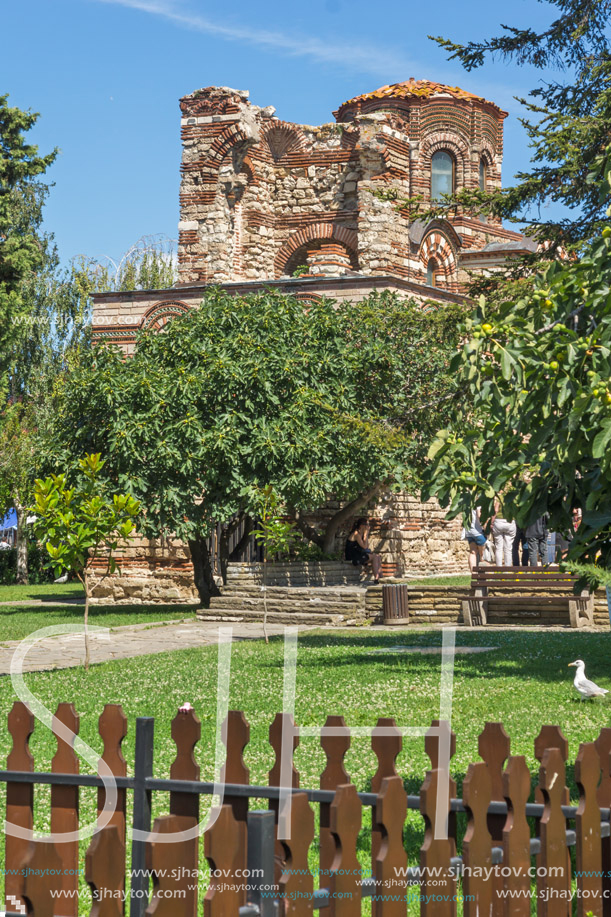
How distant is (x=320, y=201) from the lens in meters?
29.3

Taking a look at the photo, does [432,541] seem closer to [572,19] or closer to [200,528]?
[200,528]

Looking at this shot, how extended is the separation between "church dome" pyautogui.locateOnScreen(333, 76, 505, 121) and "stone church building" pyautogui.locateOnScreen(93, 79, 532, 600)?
0.15 ft

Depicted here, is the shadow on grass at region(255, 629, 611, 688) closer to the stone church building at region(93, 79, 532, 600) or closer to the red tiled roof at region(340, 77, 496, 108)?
the stone church building at region(93, 79, 532, 600)

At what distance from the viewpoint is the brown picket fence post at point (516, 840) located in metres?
2.97

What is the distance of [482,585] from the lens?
16.0 metres

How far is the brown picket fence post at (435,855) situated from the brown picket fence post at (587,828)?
0.50 meters

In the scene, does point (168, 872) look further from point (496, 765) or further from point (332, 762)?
point (496, 765)

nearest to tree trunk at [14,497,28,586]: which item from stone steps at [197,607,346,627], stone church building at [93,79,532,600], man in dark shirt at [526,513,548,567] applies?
stone church building at [93,79,532,600]

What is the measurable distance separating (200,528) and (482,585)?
5440 mm

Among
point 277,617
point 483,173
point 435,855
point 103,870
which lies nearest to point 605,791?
Result: point 435,855

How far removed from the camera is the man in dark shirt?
18.5 m

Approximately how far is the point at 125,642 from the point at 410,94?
21725 millimetres

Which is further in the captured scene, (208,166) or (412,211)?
(208,166)

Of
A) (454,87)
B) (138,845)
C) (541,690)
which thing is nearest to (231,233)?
(454,87)
